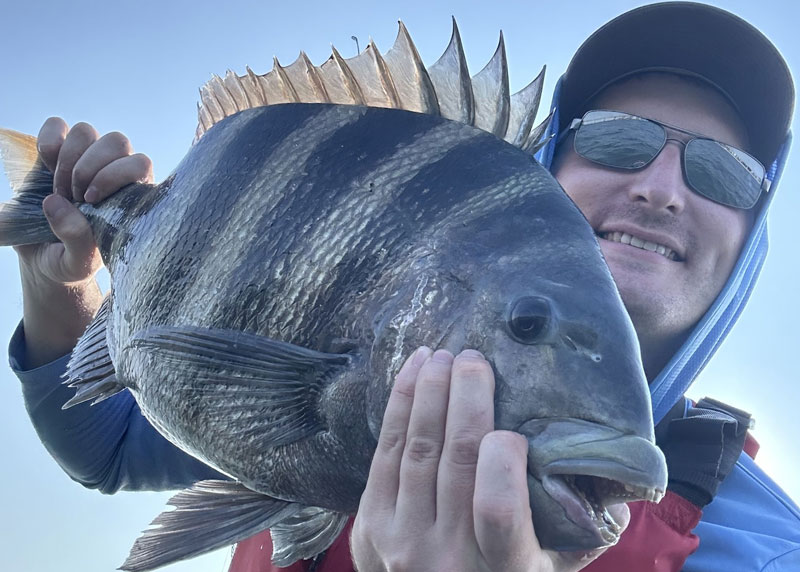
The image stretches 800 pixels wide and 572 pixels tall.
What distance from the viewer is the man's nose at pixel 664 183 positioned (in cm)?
247

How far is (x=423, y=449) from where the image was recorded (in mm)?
1168

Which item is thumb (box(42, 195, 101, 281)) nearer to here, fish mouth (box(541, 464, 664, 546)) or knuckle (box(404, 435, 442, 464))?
knuckle (box(404, 435, 442, 464))

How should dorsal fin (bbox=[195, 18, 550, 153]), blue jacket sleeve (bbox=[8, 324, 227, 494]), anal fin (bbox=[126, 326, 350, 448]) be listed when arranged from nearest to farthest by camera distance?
1. anal fin (bbox=[126, 326, 350, 448])
2. dorsal fin (bbox=[195, 18, 550, 153])
3. blue jacket sleeve (bbox=[8, 324, 227, 494])

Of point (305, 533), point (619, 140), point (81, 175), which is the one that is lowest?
point (305, 533)

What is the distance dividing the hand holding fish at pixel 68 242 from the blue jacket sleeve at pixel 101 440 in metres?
0.11

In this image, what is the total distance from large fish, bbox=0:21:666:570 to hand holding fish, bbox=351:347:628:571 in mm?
43

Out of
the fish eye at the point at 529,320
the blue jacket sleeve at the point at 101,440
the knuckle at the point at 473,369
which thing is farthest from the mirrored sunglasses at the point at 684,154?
the blue jacket sleeve at the point at 101,440

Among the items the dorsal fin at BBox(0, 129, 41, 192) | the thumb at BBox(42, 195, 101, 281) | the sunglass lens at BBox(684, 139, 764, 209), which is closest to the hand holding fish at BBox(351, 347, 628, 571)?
the thumb at BBox(42, 195, 101, 281)

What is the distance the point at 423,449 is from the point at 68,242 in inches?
65.7

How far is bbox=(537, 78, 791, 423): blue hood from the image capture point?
2.52 meters

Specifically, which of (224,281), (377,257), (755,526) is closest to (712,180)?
(755,526)

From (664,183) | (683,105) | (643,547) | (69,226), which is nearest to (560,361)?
(643,547)

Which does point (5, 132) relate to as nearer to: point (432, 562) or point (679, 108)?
point (432, 562)

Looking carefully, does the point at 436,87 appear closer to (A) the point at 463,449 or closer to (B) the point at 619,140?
(A) the point at 463,449
